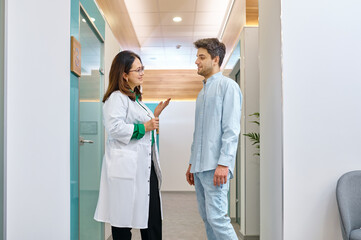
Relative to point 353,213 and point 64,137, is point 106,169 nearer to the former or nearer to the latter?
point 64,137

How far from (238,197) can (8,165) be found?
3.14 m

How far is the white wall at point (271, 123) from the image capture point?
2.23m

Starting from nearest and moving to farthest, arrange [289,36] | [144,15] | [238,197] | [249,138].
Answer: [289,36], [249,138], [238,197], [144,15]

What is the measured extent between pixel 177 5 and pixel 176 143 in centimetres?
379

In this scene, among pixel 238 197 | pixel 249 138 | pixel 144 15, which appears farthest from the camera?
pixel 144 15

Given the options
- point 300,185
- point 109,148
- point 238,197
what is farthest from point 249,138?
point 109,148

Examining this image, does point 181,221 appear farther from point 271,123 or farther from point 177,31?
point 177,31

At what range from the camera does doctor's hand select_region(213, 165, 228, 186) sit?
6.81 ft

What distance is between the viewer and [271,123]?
2.39 m

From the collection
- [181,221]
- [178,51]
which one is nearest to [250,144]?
[181,221]

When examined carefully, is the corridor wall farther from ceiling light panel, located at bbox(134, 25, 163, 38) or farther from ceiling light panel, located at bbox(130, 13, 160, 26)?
ceiling light panel, located at bbox(134, 25, 163, 38)

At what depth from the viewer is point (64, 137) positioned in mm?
2160

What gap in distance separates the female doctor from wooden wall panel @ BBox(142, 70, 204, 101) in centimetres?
591

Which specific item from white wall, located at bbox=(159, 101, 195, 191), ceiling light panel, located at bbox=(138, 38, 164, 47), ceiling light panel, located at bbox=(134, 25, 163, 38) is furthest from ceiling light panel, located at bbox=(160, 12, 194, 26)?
white wall, located at bbox=(159, 101, 195, 191)
